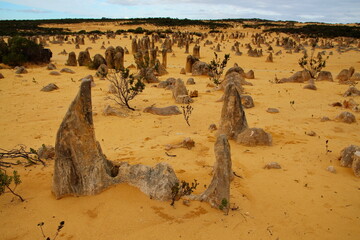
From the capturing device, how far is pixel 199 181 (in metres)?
4.62

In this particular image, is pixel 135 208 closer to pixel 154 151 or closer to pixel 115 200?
pixel 115 200

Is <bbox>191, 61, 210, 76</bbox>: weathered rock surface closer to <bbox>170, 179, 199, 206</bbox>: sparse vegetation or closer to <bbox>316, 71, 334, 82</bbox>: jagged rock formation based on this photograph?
<bbox>316, 71, 334, 82</bbox>: jagged rock formation

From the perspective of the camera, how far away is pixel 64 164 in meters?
3.88

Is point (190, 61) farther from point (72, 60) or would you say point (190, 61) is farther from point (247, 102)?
point (247, 102)

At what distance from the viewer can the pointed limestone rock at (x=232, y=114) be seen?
246 inches

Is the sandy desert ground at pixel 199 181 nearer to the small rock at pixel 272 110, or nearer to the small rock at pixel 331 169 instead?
the small rock at pixel 331 169

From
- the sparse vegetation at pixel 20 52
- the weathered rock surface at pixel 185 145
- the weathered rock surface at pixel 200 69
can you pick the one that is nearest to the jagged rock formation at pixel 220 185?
the weathered rock surface at pixel 185 145

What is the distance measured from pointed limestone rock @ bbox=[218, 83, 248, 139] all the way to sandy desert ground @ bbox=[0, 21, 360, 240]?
350 millimetres

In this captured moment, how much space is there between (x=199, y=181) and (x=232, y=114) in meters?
2.23

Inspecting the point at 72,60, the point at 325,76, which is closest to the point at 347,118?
the point at 325,76

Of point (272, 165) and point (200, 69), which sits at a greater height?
point (200, 69)

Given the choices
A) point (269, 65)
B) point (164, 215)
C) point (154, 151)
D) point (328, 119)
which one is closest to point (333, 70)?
point (269, 65)

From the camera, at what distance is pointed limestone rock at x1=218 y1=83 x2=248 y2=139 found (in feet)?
20.5

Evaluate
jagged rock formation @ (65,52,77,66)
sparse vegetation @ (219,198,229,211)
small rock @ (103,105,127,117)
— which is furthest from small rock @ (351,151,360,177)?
jagged rock formation @ (65,52,77,66)
